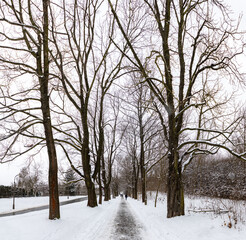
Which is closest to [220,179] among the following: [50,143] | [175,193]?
[175,193]

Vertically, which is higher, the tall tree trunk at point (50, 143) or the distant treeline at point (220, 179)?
the tall tree trunk at point (50, 143)

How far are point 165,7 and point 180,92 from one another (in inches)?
150

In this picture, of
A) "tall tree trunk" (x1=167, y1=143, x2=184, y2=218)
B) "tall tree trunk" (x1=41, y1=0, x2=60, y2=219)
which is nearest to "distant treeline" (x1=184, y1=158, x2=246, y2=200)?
"tall tree trunk" (x1=167, y1=143, x2=184, y2=218)

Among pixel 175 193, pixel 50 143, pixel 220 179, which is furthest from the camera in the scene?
pixel 220 179

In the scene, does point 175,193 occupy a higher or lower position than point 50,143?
lower

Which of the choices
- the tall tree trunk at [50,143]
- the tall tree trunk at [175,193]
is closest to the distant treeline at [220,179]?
the tall tree trunk at [175,193]

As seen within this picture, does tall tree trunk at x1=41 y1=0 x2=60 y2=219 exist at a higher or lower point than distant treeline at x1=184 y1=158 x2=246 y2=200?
higher

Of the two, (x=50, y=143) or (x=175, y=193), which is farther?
(x=175, y=193)

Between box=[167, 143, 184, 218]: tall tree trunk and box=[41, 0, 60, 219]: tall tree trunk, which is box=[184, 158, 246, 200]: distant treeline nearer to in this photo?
box=[167, 143, 184, 218]: tall tree trunk

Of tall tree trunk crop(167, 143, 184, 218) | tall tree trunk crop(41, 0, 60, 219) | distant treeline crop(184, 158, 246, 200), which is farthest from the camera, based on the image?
distant treeline crop(184, 158, 246, 200)

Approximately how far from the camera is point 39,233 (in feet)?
18.7

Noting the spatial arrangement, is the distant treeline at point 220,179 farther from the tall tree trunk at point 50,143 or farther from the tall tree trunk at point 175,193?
the tall tree trunk at point 50,143

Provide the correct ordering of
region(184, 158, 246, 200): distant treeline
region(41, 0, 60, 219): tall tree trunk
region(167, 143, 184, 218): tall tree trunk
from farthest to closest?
1. region(184, 158, 246, 200): distant treeline
2. region(167, 143, 184, 218): tall tree trunk
3. region(41, 0, 60, 219): tall tree trunk

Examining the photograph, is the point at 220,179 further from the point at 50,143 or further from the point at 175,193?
the point at 50,143
